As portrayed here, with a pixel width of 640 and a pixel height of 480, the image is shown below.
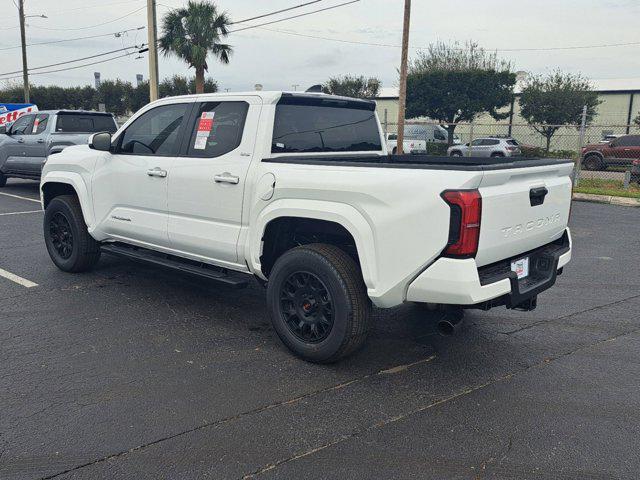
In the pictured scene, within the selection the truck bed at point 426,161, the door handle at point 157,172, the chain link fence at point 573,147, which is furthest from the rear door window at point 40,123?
the truck bed at point 426,161

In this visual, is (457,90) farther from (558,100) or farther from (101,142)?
(101,142)

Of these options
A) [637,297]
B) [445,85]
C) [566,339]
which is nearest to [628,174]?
[637,297]

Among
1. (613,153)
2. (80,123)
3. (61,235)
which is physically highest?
(80,123)

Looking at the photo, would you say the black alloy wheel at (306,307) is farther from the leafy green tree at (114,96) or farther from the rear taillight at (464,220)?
the leafy green tree at (114,96)

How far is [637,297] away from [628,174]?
10929mm

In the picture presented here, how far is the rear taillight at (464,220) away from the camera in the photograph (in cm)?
319

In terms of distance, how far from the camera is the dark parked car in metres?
12.5

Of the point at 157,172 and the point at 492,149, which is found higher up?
the point at 157,172

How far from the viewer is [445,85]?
130 feet

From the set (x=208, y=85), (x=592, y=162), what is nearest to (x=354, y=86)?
(x=208, y=85)

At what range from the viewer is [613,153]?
905 inches

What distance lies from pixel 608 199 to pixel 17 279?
12.6 meters

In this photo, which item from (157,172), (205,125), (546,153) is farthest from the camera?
(546,153)

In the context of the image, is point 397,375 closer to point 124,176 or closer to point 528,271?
point 528,271
